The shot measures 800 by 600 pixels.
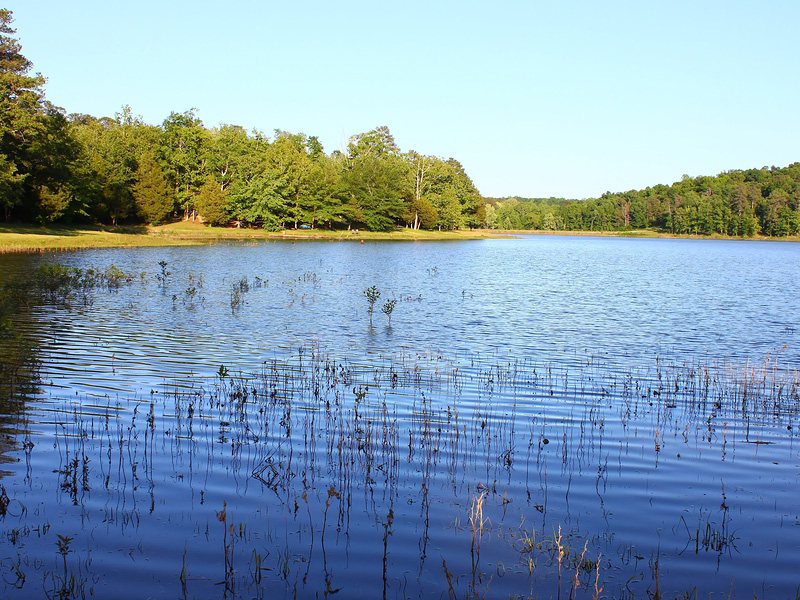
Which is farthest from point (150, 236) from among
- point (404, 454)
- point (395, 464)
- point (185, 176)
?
point (395, 464)

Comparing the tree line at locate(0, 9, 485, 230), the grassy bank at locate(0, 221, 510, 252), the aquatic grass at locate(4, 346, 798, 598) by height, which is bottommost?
the aquatic grass at locate(4, 346, 798, 598)

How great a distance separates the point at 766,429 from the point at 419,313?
16.3 metres

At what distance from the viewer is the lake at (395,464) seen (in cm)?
629

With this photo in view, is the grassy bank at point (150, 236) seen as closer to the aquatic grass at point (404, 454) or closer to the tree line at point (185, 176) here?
the tree line at point (185, 176)

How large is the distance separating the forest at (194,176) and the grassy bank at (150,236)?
2.22 metres

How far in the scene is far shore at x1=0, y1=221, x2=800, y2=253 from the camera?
54.1 meters

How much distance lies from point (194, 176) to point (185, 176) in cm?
127

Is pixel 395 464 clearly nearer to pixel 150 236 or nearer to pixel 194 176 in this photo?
pixel 150 236

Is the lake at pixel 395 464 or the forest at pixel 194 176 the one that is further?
the forest at pixel 194 176

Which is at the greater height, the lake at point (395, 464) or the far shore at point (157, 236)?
the far shore at point (157, 236)

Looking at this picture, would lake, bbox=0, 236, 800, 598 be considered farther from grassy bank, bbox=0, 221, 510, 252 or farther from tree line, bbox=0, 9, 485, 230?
tree line, bbox=0, 9, 485, 230

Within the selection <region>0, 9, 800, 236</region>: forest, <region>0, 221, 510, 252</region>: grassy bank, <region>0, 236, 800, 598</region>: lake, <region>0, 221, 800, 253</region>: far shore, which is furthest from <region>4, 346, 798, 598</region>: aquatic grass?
<region>0, 9, 800, 236</region>: forest

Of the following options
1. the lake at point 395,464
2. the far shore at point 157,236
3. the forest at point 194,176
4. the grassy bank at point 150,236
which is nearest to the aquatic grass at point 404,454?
the lake at point 395,464

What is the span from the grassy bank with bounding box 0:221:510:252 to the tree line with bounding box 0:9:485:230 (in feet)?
7.15
